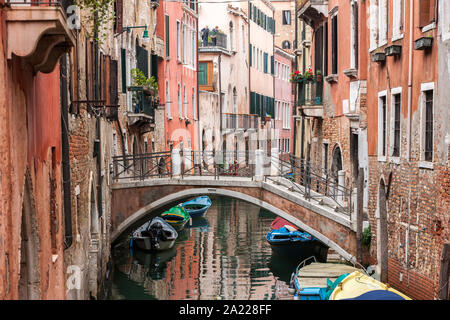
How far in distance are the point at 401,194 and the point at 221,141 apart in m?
26.4

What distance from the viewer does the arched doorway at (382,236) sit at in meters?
14.7

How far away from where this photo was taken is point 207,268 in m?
20.7

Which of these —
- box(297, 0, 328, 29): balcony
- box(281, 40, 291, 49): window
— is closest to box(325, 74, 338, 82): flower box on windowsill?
box(297, 0, 328, 29): balcony

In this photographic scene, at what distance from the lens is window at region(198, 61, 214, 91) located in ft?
128

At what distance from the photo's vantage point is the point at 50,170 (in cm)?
986

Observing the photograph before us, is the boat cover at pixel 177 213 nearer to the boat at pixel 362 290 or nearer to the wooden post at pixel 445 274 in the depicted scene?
the boat at pixel 362 290

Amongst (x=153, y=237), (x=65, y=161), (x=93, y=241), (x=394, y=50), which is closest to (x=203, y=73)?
(x=153, y=237)

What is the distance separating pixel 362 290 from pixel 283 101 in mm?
41868

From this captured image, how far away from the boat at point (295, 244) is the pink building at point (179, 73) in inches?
261

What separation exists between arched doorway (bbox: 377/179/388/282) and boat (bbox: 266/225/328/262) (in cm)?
661

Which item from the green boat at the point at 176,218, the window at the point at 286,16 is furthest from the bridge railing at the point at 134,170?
the window at the point at 286,16

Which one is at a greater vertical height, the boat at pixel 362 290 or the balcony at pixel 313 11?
the balcony at pixel 313 11

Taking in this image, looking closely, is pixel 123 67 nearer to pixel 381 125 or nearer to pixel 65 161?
pixel 381 125

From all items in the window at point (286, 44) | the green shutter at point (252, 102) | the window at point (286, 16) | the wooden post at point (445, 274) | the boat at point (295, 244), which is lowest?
the boat at point (295, 244)
